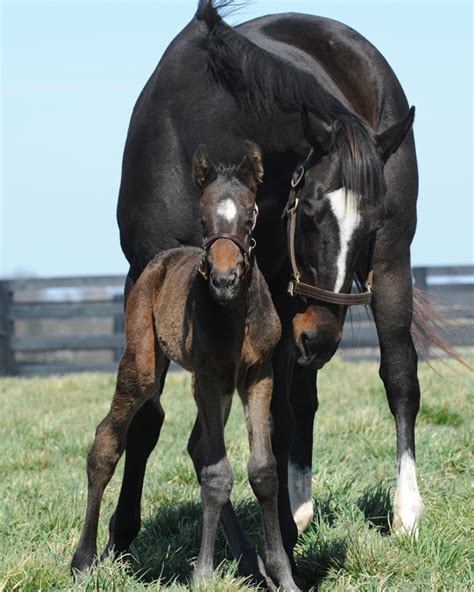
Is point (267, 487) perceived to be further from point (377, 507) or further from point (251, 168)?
point (377, 507)

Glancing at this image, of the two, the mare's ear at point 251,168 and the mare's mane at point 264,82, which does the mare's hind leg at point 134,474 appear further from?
the mare's mane at point 264,82

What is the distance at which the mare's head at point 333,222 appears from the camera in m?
3.87

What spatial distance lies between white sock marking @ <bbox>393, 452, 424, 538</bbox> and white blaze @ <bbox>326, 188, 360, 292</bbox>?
1225 mm

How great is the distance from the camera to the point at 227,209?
357cm

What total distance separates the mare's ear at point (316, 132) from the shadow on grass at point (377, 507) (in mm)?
1661

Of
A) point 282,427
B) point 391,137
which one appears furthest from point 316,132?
point 282,427

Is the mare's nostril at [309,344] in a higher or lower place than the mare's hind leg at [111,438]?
higher

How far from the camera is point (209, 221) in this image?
141 inches

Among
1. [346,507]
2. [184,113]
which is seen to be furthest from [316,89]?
[346,507]

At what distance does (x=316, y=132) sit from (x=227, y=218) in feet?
2.31

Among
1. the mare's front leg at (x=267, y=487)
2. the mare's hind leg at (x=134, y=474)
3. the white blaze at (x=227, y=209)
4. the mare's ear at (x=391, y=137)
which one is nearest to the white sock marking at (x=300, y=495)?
the mare's hind leg at (x=134, y=474)

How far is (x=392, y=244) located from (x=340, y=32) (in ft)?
3.64

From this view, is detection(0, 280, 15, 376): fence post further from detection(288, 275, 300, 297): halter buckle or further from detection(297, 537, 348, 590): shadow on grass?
detection(288, 275, 300, 297): halter buckle

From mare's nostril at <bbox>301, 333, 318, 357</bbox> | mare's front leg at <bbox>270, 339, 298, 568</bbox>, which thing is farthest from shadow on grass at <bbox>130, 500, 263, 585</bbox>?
mare's nostril at <bbox>301, 333, 318, 357</bbox>
